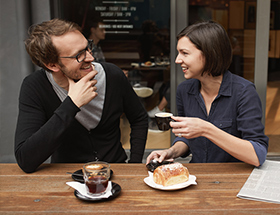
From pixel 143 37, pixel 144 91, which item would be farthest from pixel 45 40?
pixel 144 91

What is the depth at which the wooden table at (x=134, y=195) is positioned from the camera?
50.1 inches

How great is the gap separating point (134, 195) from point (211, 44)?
0.89m

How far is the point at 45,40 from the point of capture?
1.74 m

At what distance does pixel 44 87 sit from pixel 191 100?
84cm

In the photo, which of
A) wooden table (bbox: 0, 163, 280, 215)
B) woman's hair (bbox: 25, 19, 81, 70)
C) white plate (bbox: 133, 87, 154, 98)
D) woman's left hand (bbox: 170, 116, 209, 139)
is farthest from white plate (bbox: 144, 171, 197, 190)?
white plate (bbox: 133, 87, 154, 98)

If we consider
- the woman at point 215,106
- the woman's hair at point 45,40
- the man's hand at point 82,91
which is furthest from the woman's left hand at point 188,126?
the woman's hair at point 45,40

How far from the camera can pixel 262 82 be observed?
364 cm

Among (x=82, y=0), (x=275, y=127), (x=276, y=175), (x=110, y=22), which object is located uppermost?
(x=82, y=0)

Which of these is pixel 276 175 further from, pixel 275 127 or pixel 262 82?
pixel 275 127

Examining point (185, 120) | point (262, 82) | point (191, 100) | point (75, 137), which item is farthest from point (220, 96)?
point (262, 82)

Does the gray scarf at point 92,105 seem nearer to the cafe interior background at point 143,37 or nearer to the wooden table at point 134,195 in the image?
the wooden table at point 134,195

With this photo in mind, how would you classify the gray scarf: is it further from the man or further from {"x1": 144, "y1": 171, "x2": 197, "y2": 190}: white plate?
{"x1": 144, "y1": 171, "x2": 197, "y2": 190}: white plate

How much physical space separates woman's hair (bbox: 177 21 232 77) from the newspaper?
0.56m

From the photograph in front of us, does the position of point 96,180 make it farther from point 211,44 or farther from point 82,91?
point 211,44
